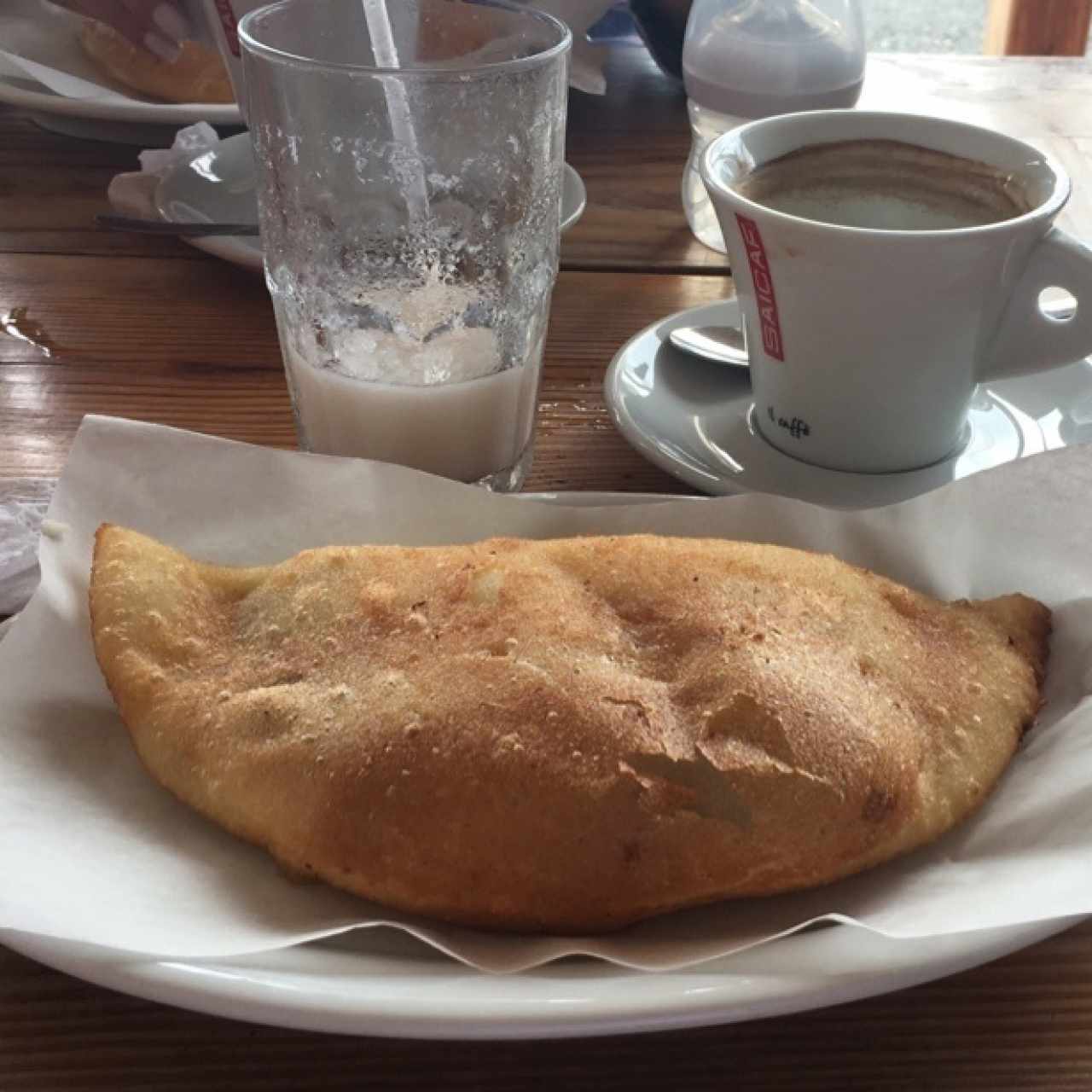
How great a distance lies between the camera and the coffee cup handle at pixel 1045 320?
79 cm

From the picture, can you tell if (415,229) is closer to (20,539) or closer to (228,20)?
(20,539)

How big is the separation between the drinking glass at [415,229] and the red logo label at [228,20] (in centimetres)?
40

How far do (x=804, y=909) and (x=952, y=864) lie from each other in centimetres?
7

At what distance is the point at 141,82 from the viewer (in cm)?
149

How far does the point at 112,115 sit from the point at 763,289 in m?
0.81

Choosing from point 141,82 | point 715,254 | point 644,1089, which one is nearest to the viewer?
point 644,1089

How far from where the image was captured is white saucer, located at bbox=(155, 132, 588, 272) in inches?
41.7

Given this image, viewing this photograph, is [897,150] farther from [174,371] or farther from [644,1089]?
[644,1089]

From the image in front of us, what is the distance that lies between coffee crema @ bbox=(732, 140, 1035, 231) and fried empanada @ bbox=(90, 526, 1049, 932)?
343 millimetres

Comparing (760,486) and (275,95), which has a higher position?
(275,95)

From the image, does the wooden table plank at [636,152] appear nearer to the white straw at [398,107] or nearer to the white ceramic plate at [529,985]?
the white straw at [398,107]

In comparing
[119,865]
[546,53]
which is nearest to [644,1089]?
[119,865]

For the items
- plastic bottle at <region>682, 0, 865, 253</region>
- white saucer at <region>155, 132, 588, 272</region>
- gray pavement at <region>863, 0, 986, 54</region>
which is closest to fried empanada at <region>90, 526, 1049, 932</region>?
white saucer at <region>155, 132, 588, 272</region>

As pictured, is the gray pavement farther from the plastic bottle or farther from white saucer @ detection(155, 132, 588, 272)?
white saucer @ detection(155, 132, 588, 272)
